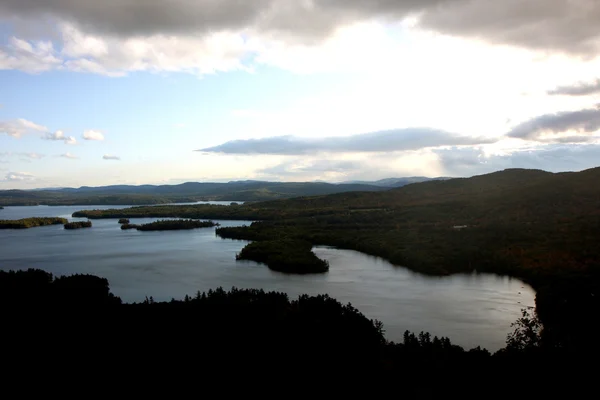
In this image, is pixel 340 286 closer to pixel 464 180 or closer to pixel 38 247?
pixel 38 247

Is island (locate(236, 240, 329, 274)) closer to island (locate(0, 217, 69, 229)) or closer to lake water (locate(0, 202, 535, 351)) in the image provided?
lake water (locate(0, 202, 535, 351))

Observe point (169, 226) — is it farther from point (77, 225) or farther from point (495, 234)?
point (495, 234)

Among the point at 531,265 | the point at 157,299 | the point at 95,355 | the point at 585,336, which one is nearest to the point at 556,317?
the point at 585,336

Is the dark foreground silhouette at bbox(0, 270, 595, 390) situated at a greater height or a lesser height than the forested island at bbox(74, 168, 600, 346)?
lesser

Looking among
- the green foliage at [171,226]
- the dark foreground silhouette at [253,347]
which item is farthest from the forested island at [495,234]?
the green foliage at [171,226]

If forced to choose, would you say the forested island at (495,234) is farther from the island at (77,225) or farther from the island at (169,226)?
the island at (77,225)

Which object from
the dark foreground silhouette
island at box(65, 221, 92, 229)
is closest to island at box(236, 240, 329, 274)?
the dark foreground silhouette

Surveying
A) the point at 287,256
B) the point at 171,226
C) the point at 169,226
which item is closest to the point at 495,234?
the point at 287,256

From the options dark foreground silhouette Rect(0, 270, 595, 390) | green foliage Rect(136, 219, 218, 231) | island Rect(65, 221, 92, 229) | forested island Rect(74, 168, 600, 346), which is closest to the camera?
dark foreground silhouette Rect(0, 270, 595, 390)
